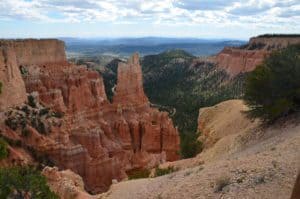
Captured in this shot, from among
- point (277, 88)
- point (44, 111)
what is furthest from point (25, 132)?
point (277, 88)

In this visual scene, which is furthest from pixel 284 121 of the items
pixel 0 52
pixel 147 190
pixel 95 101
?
pixel 95 101

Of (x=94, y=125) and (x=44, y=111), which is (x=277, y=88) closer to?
(x=44, y=111)

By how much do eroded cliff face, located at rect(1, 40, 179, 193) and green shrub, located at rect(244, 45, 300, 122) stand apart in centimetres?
1352

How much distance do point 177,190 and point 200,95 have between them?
7067 cm

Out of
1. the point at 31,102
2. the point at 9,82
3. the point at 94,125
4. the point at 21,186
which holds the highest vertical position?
the point at 9,82

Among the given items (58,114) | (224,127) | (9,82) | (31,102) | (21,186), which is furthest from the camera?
(58,114)

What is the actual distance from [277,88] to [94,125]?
19.7 m

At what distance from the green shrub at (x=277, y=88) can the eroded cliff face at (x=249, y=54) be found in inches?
2740

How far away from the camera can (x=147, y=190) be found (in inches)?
645

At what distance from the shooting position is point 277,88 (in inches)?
840

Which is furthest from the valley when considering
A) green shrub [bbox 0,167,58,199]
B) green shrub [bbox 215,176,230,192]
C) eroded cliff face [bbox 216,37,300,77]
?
eroded cliff face [bbox 216,37,300,77]

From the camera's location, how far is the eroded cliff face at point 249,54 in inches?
3733

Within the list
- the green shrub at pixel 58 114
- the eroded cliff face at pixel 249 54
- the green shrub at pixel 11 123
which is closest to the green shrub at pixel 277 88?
the green shrub at pixel 11 123

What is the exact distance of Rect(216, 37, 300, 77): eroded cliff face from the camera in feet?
311
